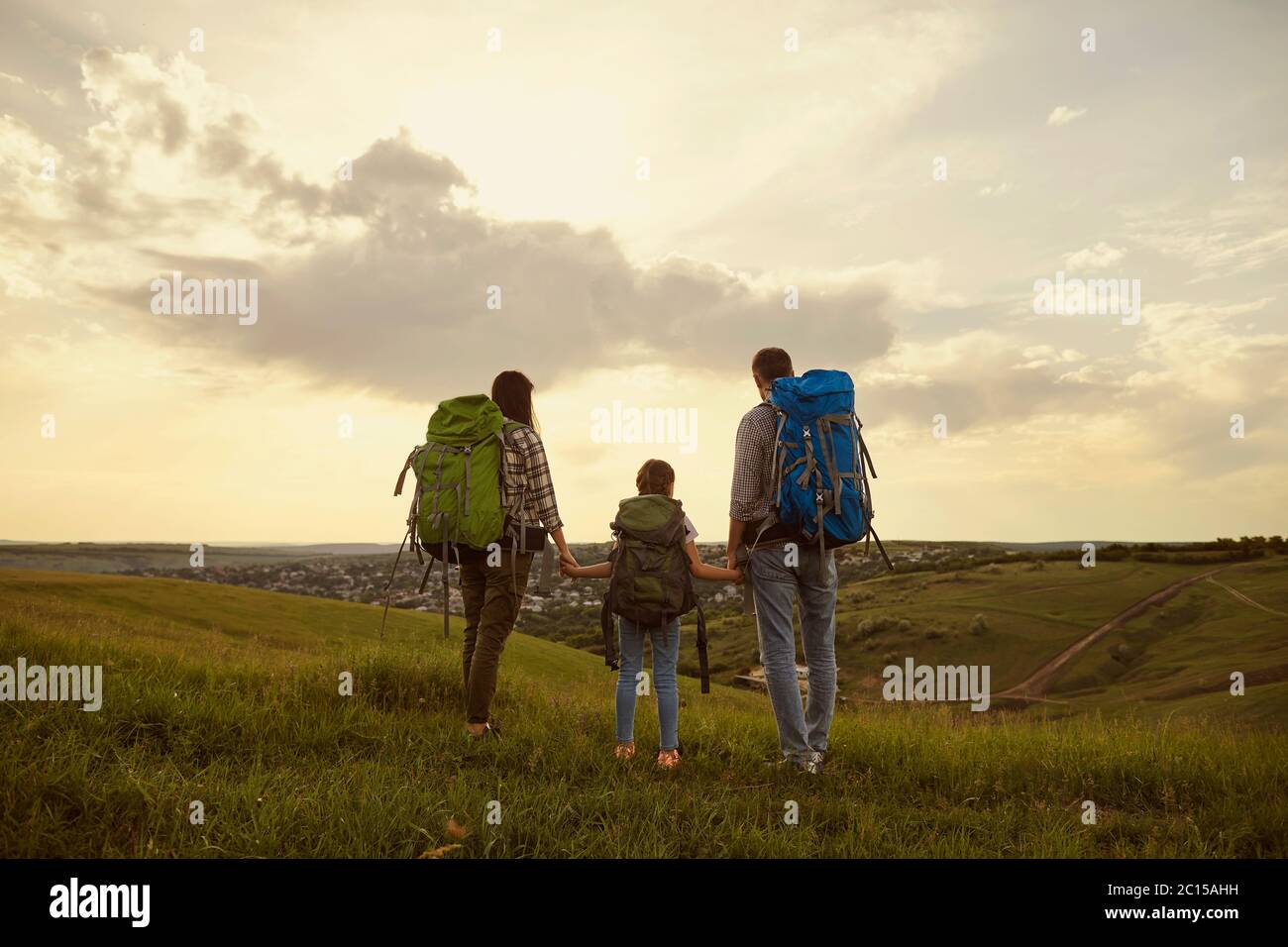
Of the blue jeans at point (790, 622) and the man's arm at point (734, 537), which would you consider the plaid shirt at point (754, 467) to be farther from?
the blue jeans at point (790, 622)

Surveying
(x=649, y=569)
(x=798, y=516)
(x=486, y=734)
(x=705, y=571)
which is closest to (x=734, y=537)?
(x=705, y=571)

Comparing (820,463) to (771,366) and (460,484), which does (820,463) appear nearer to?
(771,366)

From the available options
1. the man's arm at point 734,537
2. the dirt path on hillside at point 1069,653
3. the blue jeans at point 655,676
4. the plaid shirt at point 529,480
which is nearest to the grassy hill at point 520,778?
the blue jeans at point 655,676

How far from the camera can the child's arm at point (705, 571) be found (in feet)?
21.2

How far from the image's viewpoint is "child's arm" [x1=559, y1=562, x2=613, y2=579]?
655 centimetres

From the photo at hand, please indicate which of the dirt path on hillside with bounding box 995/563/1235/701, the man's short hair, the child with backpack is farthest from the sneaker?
the dirt path on hillside with bounding box 995/563/1235/701

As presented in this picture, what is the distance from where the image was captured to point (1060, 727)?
31.0 feet

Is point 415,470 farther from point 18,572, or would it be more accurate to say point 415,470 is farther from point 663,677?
point 18,572

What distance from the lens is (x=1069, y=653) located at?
64312 mm

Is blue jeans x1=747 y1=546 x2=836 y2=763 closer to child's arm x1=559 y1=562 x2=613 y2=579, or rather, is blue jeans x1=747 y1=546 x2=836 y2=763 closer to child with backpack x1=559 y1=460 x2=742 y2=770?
child with backpack x1=559 y1=460 x2=742 y2=770

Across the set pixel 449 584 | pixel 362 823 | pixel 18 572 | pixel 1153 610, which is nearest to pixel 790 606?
pixel 449 584

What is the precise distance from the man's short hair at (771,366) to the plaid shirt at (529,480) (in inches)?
82.4
